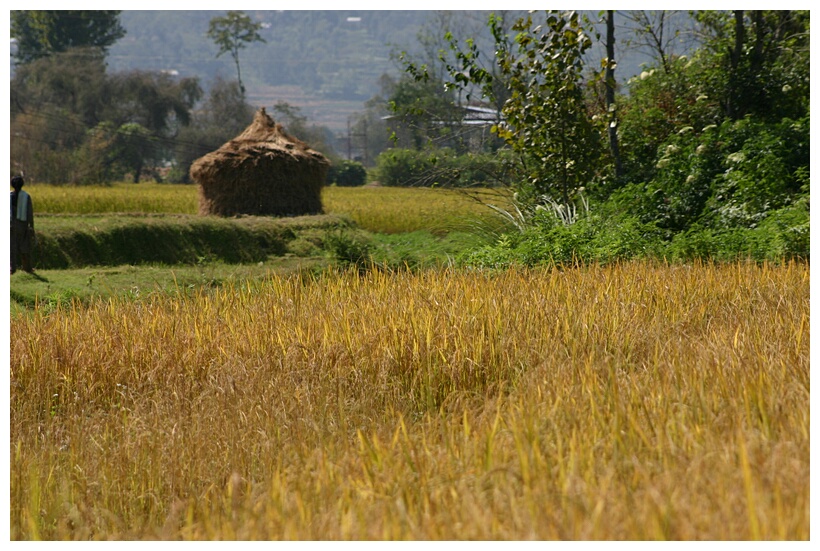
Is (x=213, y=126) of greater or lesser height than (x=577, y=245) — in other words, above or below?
above

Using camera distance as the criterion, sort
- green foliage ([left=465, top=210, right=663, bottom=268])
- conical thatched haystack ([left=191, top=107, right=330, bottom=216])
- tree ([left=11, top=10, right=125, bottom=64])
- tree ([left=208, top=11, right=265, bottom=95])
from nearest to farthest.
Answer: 1. green foliage ([left=465, top=210, right=663, bottom=268])
2. conical thatched haystack ([left=191, top=107, right=330, bottom=216])
3. tree ([left=11, top=10, right=125, bottom=64])
4. tree ([left=208, top=11, right=265, bottom=95])

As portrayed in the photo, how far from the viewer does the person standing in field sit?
970 centimetres

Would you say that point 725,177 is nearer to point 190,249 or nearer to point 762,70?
point 762,70

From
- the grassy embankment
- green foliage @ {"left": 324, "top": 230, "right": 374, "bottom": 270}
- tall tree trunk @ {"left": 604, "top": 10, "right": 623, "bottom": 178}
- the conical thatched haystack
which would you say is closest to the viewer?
the grassy embankment

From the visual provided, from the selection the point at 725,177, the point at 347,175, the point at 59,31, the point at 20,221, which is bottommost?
the point at 347,175

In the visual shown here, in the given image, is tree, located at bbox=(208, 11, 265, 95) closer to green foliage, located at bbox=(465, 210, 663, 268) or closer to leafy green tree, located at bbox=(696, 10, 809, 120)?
leafy green tree, located at bbox=(696, 10, 809, 120)

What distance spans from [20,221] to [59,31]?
5009 cm

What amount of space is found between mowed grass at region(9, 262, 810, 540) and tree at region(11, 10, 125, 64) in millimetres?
51786

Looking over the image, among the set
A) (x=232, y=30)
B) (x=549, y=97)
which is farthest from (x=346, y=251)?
(x=232, y=30)

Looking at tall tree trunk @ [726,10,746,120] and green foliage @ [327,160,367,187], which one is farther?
green foliage @ [327,160,367,187]

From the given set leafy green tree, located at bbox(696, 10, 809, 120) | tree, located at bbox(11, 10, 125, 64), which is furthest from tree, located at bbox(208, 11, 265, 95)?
leafy green tree, located at bbox(696, 10, 809, 120)

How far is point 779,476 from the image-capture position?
2619 millimetres

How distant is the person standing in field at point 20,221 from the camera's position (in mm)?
9702

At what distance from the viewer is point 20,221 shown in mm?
9742
